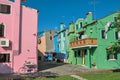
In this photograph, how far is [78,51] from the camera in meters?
47.6

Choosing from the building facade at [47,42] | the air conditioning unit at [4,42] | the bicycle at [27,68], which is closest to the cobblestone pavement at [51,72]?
the bicycle at [27,68]

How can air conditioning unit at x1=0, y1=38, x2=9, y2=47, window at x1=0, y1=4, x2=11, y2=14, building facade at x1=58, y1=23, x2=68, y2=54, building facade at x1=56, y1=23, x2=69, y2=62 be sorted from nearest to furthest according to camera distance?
air conditioning unit at x1=0, y1=38, x2=9, y2=47 → window at x1=0, y1=4, x2=11, y2=14 → building facade at x1=56, y1=23, x2=69, y2=62 → building facade at x1=58, y1=23, x2=68, y2=54

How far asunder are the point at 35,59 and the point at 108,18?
558 inches

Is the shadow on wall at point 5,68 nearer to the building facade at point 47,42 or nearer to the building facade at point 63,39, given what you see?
the building facade at point 63,39

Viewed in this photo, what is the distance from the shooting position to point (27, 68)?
112 ft

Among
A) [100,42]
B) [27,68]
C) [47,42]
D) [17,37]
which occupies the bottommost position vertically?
[27,68]

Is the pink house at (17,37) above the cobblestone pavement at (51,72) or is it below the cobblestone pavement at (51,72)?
above

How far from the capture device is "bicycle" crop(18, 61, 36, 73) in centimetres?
3369

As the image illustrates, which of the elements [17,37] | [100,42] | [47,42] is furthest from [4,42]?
[47,42]

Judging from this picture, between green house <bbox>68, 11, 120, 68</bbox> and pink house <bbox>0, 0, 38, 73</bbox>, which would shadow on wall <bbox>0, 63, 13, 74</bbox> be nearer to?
pink house <bbox>0, 0, 38, 73</bbox>

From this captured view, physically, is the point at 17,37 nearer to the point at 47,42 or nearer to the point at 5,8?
the point at 5,8

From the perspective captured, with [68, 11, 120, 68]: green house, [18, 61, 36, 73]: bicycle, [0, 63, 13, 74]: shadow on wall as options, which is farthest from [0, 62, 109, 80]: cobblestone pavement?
[68, 11, 120, 68]: green house

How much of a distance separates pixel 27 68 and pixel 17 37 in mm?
4171

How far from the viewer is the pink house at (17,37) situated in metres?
32.9
